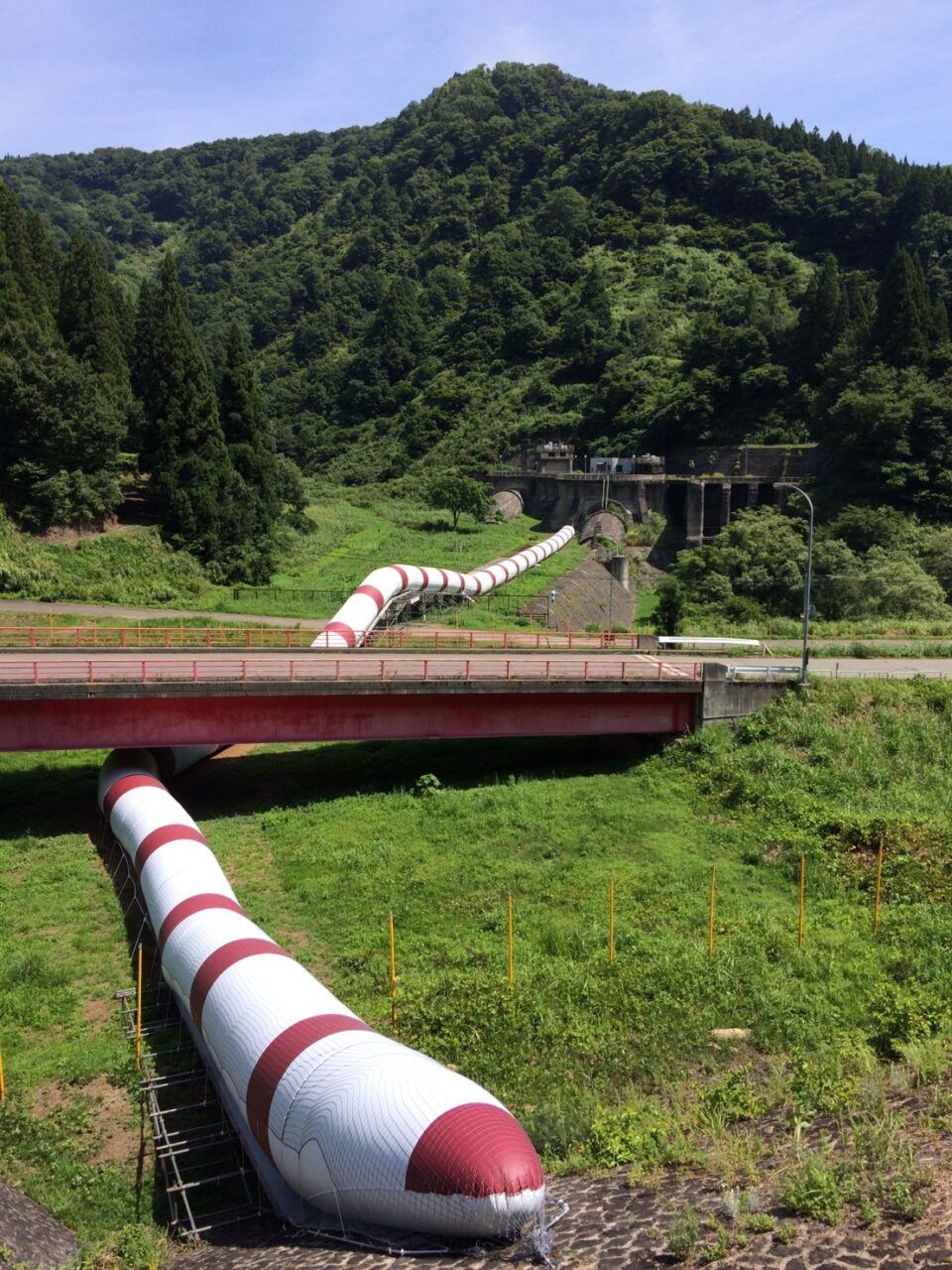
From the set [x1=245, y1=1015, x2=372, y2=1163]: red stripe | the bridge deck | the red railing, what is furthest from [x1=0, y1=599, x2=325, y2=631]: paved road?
[x1=245, y1=1015, x2=372, y2=1163]: red stripe

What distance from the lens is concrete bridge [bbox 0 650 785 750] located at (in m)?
24.8

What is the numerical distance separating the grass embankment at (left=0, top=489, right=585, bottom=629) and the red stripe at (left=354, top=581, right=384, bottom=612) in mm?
5942

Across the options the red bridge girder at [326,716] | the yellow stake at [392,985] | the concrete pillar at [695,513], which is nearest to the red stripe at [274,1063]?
the yellow stake at [392,985]

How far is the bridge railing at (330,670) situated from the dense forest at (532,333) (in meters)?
23.3

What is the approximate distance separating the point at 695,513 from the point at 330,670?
60705mm

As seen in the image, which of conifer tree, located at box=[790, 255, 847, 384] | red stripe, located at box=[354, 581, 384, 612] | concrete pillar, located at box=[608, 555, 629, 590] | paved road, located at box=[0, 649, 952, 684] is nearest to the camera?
paved road, located at box=[0, 649, 952, 684]

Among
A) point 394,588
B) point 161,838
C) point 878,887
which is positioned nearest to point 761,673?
point 878,887

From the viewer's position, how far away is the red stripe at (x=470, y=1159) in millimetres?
9031

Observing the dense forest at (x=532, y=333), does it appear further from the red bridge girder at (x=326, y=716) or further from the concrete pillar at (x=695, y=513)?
the red bridge girder at (x=326, y=716)

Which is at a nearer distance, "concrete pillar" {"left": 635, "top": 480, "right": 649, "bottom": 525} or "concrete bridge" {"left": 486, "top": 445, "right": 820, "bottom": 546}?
"concrete bridge" {"left": 486, "top": 445, "right": 820, "bottom": 546}

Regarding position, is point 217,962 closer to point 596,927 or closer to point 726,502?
point 596,927

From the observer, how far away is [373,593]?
133 ft

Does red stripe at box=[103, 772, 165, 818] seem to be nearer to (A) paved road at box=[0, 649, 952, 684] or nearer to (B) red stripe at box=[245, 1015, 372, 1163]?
(A) paved road at box=[0, 649, 952, 684]

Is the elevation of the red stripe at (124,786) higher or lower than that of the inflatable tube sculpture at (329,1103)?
higher
